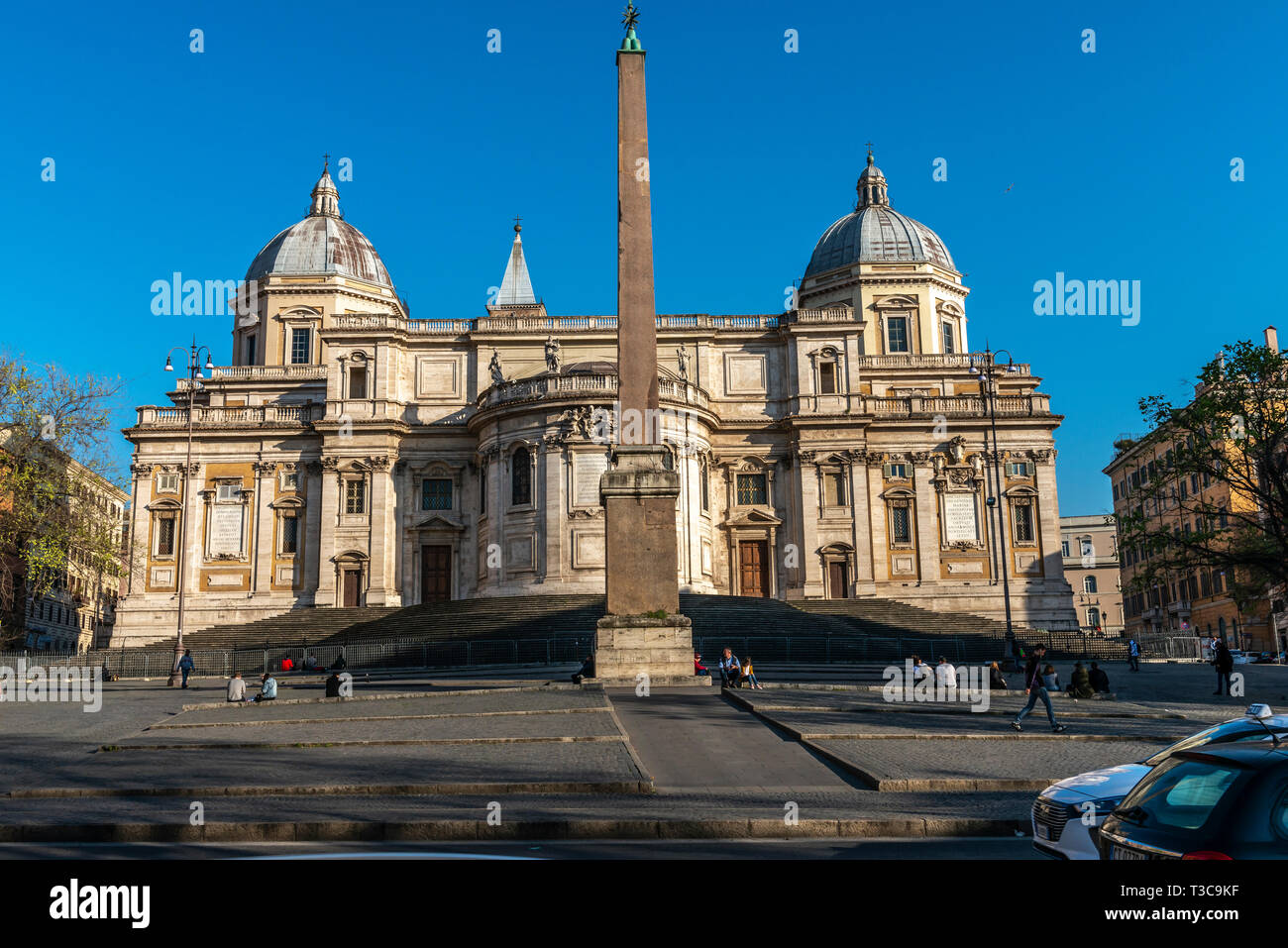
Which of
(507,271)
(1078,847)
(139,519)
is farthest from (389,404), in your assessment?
(1078,847)

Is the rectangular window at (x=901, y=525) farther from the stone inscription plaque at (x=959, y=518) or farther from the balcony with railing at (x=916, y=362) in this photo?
the balcony with railing at (x=916, y=362)

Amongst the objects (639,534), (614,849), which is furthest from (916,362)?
(614,849)

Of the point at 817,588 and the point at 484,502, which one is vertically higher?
the point at 484,502

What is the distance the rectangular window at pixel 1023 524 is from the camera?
55.2 meters

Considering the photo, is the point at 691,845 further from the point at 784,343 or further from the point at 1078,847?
the point at 784,343

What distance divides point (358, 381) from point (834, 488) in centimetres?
2524

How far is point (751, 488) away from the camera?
5588cm

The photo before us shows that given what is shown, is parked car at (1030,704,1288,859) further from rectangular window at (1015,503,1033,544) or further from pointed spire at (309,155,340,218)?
pointed spire at (309,155,340,218)

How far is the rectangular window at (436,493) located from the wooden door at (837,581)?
19.5m

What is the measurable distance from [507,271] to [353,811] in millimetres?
73142

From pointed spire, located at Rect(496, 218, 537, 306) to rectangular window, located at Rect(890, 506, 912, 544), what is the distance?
116 feet

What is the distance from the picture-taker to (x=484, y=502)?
174 feet

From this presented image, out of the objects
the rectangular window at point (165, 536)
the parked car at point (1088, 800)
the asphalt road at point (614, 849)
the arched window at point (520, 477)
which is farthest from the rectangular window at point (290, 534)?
the parked car at point (1088, 800)

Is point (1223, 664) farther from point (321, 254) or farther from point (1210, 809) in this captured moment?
point (321, 254)
